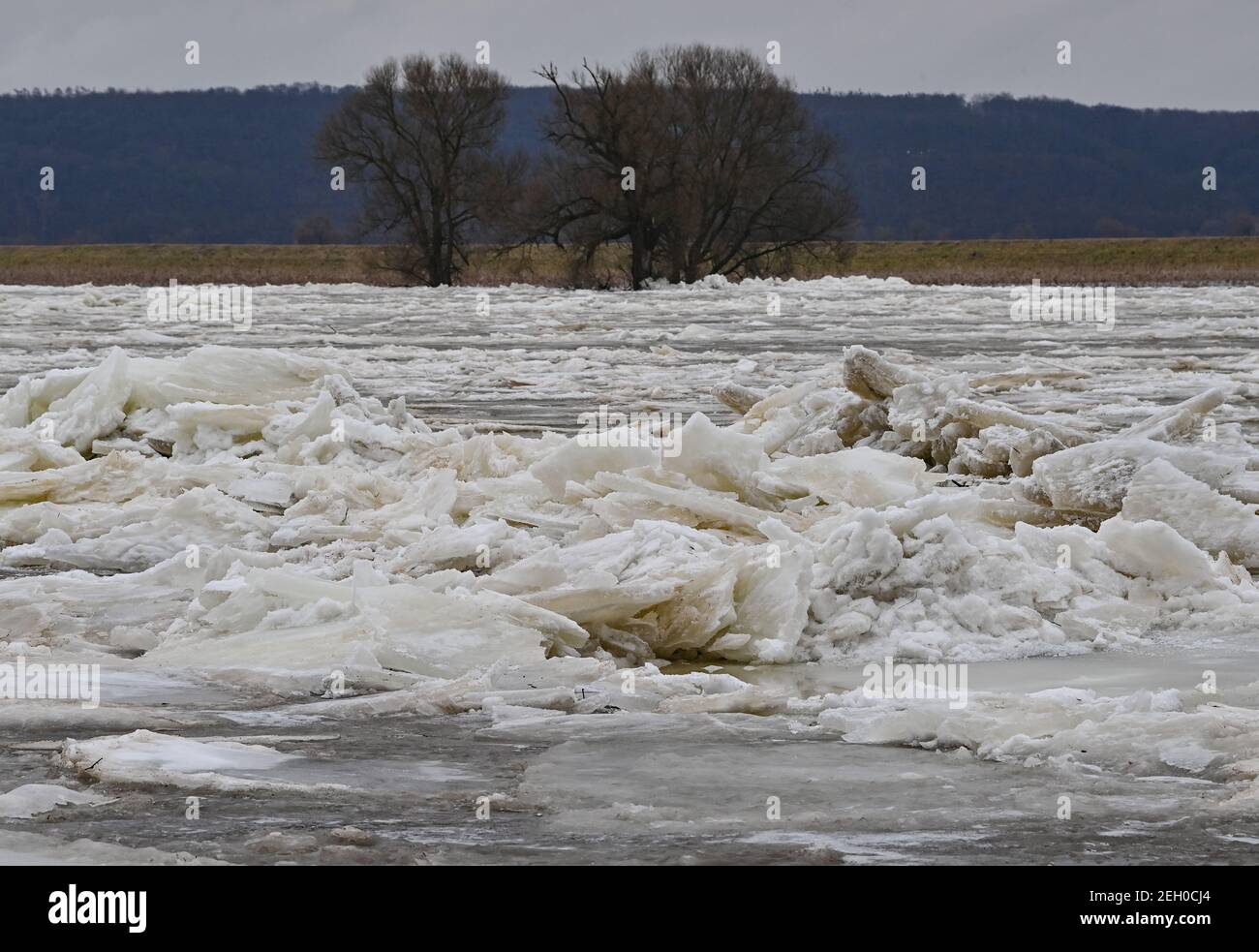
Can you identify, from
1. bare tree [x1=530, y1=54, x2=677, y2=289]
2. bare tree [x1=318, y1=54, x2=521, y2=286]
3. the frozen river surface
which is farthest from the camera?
bare tree [x1=318, y1=54, x2=521, y2=286]

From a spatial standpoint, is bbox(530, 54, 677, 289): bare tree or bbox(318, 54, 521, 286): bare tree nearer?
bbox(530, 54, 677, 289): bare tree

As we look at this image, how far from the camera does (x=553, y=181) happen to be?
45125 millimetres

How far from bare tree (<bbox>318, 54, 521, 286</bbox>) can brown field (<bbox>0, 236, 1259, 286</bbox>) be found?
1229mm

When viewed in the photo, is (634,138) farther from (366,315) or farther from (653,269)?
(366,315)

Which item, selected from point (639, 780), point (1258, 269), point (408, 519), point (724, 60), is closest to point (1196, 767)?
point (639, 780)

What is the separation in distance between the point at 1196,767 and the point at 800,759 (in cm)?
100

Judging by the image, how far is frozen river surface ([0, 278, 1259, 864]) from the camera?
383 cm

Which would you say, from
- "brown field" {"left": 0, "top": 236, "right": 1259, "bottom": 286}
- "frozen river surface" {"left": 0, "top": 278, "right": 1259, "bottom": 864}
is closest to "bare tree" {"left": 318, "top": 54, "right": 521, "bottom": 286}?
"brown field" {"left": 0, "top": 236, "right": 1259, "bottom": 286}

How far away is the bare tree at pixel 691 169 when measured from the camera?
1764 inches

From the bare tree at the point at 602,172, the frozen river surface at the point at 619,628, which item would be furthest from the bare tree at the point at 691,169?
the frozen river surface at the point at 619,628

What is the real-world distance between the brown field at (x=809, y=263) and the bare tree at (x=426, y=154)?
123cm

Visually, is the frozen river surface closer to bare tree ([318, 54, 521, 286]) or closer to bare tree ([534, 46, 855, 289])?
bare tree ([534, 46, 855, 289])

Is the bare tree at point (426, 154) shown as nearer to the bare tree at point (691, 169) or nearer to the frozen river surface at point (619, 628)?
the bare tree at point (691, 169)

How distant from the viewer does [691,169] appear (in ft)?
153
